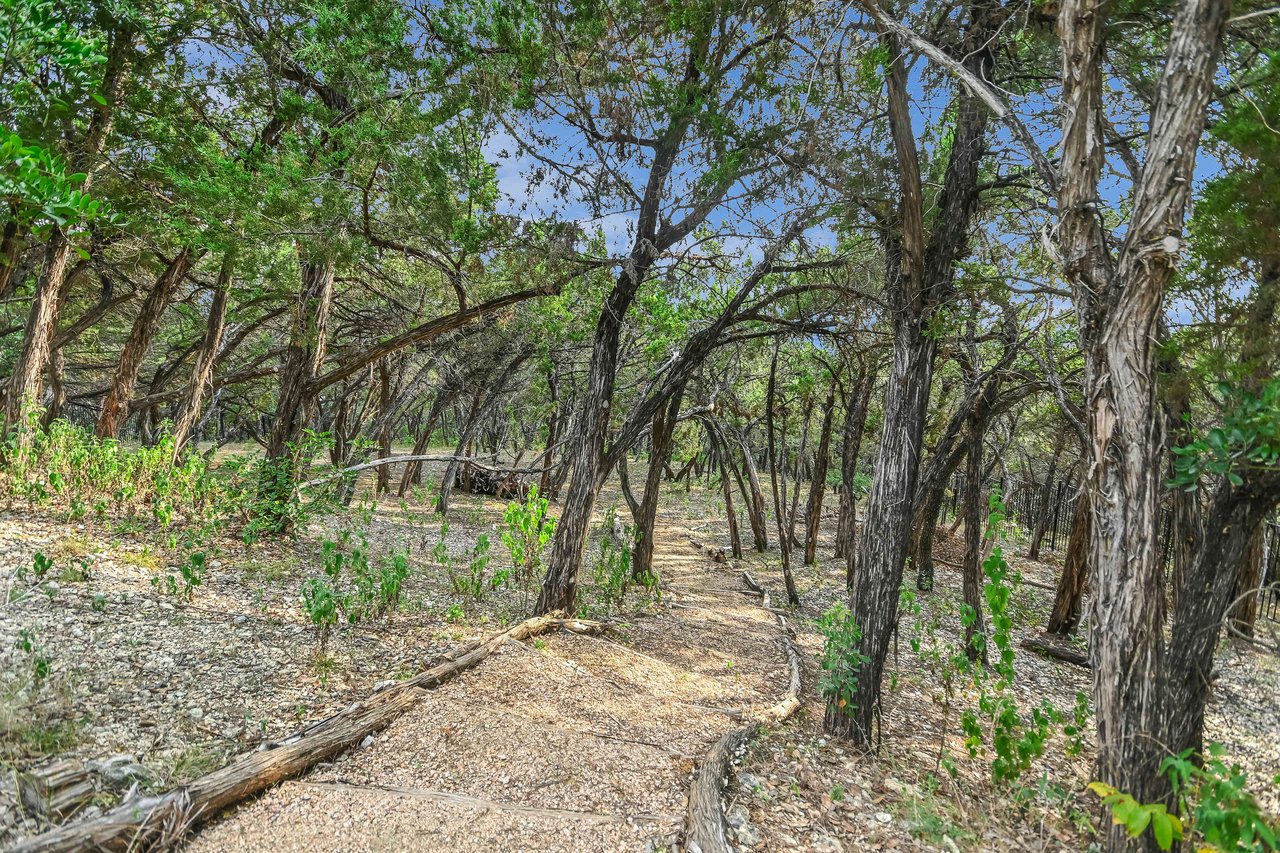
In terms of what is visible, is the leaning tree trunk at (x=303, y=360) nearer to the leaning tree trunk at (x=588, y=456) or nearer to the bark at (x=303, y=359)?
the bark at (x=303, y=359)

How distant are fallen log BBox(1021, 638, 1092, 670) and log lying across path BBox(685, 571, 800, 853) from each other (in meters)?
5.01

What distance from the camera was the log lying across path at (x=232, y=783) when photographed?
7.22 ft

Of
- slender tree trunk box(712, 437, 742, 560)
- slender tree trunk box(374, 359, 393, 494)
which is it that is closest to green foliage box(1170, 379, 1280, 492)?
slender tree trunk box(712, 437, 742, 560)

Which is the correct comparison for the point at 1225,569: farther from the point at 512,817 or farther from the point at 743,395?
the point at 743,395

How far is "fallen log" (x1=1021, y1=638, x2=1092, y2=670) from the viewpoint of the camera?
7.68 m

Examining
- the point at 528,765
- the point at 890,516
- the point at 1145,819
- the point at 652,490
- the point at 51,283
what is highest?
the point at 51,283

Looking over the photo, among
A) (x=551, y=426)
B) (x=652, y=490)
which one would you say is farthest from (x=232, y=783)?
(x=551, y=426)

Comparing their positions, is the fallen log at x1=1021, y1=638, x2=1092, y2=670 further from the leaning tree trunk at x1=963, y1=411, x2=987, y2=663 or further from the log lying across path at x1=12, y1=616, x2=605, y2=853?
the log lying across path at x1=12, y1=616, x2=605, y2=853

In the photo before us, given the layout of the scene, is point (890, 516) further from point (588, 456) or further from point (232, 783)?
point (232, 783)

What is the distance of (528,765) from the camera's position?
10.8 ft

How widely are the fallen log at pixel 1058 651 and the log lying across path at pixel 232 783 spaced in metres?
7.68

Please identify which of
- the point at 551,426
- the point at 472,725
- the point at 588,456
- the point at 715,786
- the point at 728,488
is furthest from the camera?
the point at 551,426

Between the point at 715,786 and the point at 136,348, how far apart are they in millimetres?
10638

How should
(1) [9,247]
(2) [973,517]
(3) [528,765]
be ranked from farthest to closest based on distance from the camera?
(2) [973,517], (1) [9,247], (3) [528,765]
